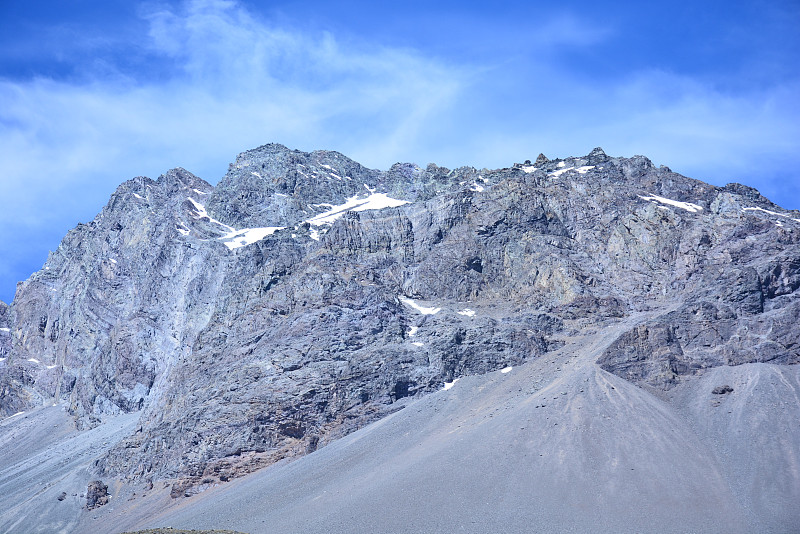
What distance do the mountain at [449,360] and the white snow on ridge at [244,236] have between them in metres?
2.46

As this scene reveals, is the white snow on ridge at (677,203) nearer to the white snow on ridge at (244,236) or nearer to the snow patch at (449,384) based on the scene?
the snow patch at (449,384)

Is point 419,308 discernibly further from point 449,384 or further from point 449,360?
point 449,384

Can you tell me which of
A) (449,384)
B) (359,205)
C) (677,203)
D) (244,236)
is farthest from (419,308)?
(359,205)

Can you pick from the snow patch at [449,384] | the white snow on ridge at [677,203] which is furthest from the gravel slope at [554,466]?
the white snow on ridge at [677,203]

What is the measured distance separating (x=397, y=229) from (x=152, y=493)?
5110 centimetres

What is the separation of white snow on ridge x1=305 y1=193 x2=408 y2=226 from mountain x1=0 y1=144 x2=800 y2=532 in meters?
4.49

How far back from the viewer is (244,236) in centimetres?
13150

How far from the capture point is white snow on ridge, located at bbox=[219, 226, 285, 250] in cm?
12538

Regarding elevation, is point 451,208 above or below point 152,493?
above

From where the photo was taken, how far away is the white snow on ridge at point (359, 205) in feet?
451

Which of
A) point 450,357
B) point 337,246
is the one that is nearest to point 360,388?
point 450,357

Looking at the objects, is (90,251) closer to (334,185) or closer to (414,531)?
(334,185)

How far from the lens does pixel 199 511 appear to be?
6731 cm

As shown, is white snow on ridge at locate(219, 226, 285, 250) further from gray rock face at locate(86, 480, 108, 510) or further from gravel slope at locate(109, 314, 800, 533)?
gravel slope at locate(109, 314, 800, 533)
